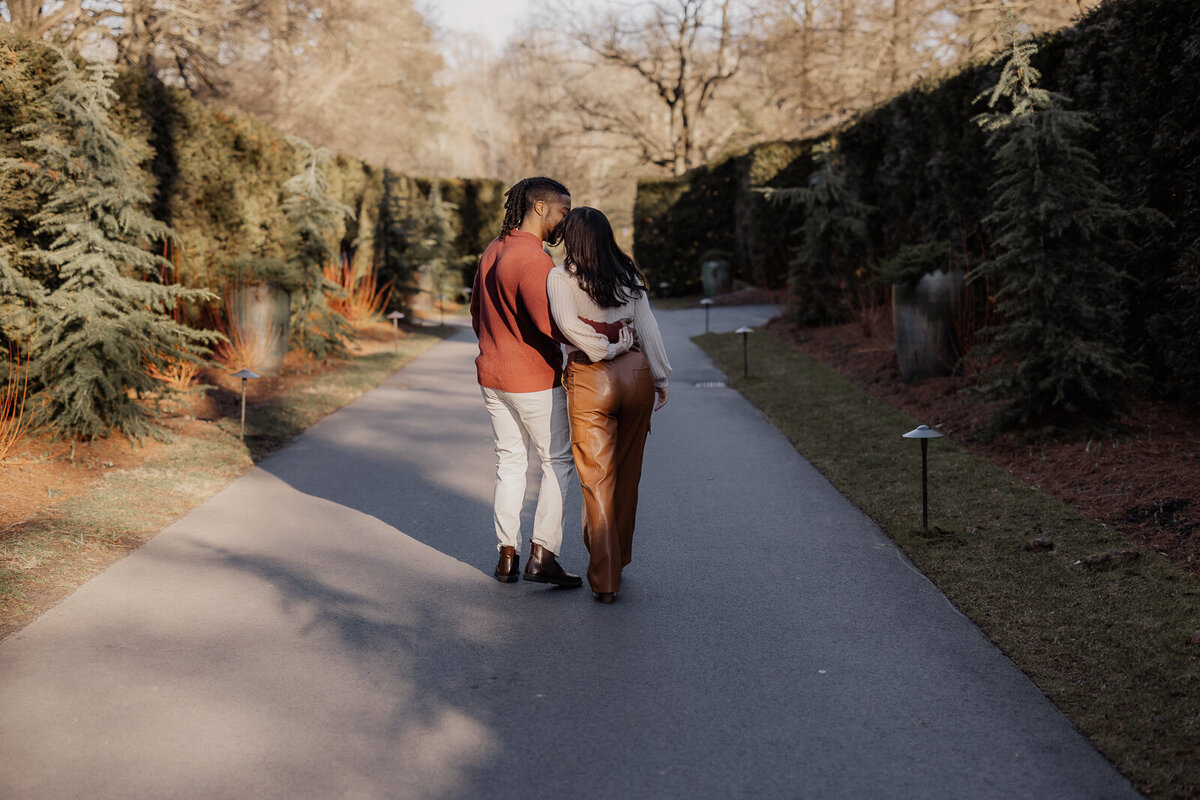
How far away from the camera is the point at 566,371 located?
18.6ft

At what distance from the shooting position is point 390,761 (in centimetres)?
376

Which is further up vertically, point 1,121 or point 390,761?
point 1,121

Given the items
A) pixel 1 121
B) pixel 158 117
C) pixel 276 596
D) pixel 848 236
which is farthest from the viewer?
pixel 848 236

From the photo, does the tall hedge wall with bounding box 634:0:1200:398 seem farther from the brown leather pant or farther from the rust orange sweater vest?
the rust orange sweater vest

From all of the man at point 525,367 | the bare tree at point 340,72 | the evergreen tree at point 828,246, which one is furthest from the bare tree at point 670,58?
the man at point 525,367

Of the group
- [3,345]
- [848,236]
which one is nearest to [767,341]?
[848,236]

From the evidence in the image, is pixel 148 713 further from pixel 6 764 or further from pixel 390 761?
pixel 390 761

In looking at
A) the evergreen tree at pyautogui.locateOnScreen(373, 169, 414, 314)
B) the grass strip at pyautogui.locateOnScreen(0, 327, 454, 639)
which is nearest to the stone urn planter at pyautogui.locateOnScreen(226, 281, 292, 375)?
the grass strip at pyautogui.locateOnScreen(0, 327, 454, 639)

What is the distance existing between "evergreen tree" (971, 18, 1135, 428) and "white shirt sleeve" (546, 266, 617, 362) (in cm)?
457

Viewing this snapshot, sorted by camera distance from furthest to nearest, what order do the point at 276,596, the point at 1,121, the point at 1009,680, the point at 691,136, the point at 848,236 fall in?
the point at 691,136 → the point at 848,236 → the point at 1,121 → the point at 276,596 → the point at 1009,680

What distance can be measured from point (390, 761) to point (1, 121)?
7.57 metres

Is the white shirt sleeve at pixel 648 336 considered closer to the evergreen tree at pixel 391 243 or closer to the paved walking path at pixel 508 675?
the paved walking path at pixel 508 675

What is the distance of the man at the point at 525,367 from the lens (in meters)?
5.64

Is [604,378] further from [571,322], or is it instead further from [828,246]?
[828,246]
